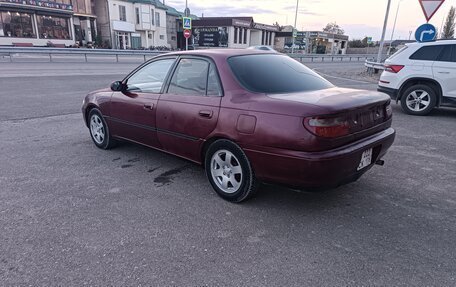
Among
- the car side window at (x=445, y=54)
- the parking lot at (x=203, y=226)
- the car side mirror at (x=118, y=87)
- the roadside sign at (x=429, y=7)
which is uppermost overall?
the roadside sign at (x=429, y=7)

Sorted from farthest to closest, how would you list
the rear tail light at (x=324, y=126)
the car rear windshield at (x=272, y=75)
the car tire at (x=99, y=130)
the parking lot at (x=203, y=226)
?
the car tire at (x=99, y=130) < the car rear windshield at (x=272, y=75) < the rear tail light at (x=324, y=126) < the parking lot at (x=203, y=226)

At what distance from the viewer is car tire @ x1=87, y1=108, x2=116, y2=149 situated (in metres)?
5.25

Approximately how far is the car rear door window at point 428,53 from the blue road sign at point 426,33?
1.89 metres

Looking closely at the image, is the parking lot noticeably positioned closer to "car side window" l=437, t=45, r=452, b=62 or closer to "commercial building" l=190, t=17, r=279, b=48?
"car side window" l=437, t=45, r=452, b=62

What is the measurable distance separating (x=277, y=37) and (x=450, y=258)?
73338mm

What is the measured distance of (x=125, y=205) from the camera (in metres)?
3.55

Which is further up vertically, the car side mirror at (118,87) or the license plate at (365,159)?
the car side mirror at (118,87)

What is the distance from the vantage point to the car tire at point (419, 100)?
777 cm

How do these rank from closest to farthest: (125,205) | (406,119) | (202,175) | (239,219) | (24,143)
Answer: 1. (239,219)
2. (125,205)
3. (202,175)
4. (24,143)
5. (406,119)

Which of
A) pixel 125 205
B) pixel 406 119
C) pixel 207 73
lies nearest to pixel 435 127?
pixel 406 119

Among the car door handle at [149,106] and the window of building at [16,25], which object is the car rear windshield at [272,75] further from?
the window of building at [16,25]

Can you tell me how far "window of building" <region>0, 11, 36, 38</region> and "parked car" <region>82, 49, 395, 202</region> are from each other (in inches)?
1629

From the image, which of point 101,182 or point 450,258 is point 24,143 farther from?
point 450,258

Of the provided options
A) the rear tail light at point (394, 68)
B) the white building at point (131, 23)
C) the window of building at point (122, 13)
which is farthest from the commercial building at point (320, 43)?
the rear tail light at point (394, 68)
